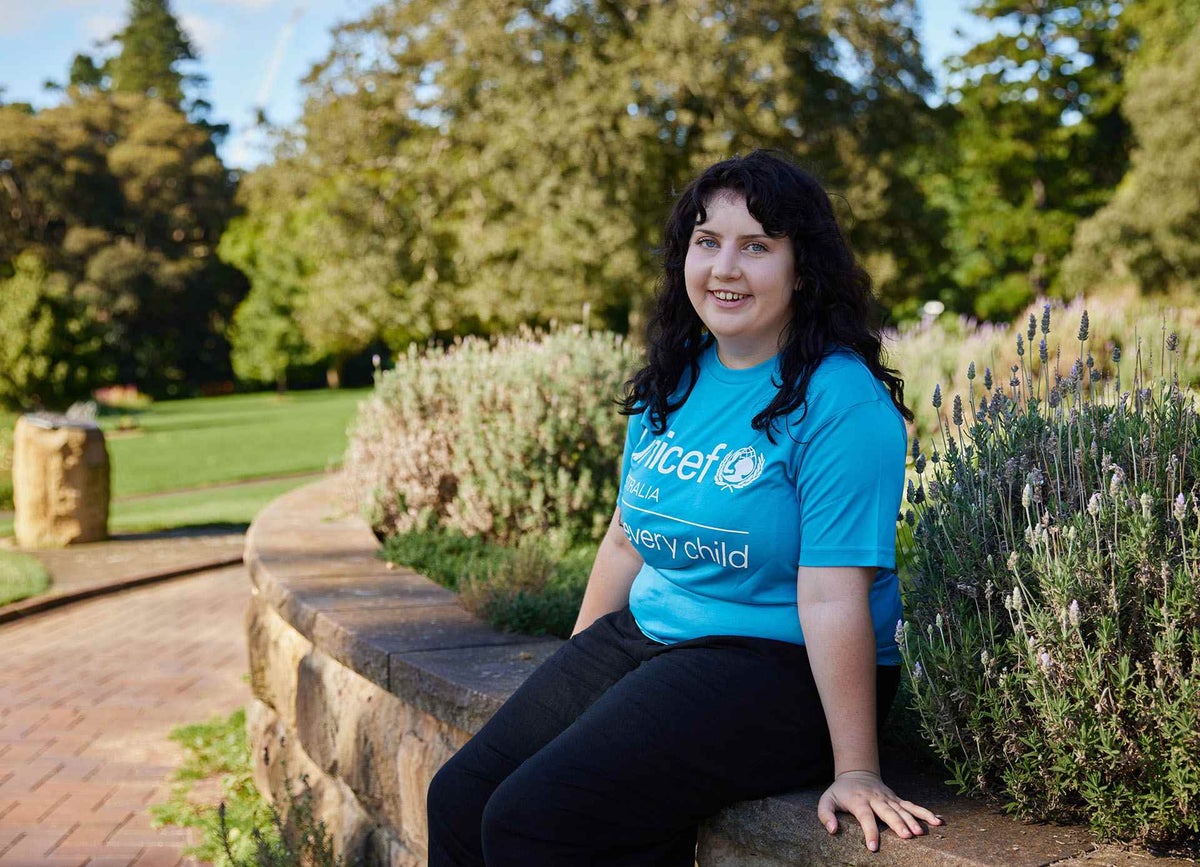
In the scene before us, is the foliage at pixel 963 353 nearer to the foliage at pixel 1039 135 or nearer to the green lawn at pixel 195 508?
the green lawn at pixel 195 508

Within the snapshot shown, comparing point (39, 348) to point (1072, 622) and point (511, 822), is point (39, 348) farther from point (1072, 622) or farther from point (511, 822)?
point (1072, 622)

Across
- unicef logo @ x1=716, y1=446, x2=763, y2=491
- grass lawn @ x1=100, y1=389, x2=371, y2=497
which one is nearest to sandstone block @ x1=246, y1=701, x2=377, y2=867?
unicef logo @ x1=716, y1=446, x2=763, y2=491

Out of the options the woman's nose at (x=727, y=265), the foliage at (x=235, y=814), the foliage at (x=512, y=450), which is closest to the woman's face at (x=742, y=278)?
the woman's nose at (x=727, y=265)

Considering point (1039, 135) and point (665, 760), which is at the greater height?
point (1039, 135)

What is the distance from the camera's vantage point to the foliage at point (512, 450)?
5234mm

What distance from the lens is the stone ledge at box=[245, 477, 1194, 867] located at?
71.9 inches

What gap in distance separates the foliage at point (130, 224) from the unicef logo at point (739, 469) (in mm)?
42218

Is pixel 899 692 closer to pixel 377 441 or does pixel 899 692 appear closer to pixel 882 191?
pixel 377 441

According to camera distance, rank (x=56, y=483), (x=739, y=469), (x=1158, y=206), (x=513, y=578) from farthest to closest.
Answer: (x=1158, y=206)
(x=56, y=483)
(x=513, y=578)
(x=739, y=469)

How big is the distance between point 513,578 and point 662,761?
1962 millimetres

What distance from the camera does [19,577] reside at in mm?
8336

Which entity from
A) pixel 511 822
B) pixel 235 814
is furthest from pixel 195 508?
pixel 511 822

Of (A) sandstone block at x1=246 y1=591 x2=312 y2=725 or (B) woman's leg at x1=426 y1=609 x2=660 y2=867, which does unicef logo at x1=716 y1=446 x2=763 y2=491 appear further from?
(A) sandstone block at x1=246 y1=591 x2=312 y2=725

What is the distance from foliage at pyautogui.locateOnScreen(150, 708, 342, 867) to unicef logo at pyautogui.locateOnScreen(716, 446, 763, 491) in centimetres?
157
